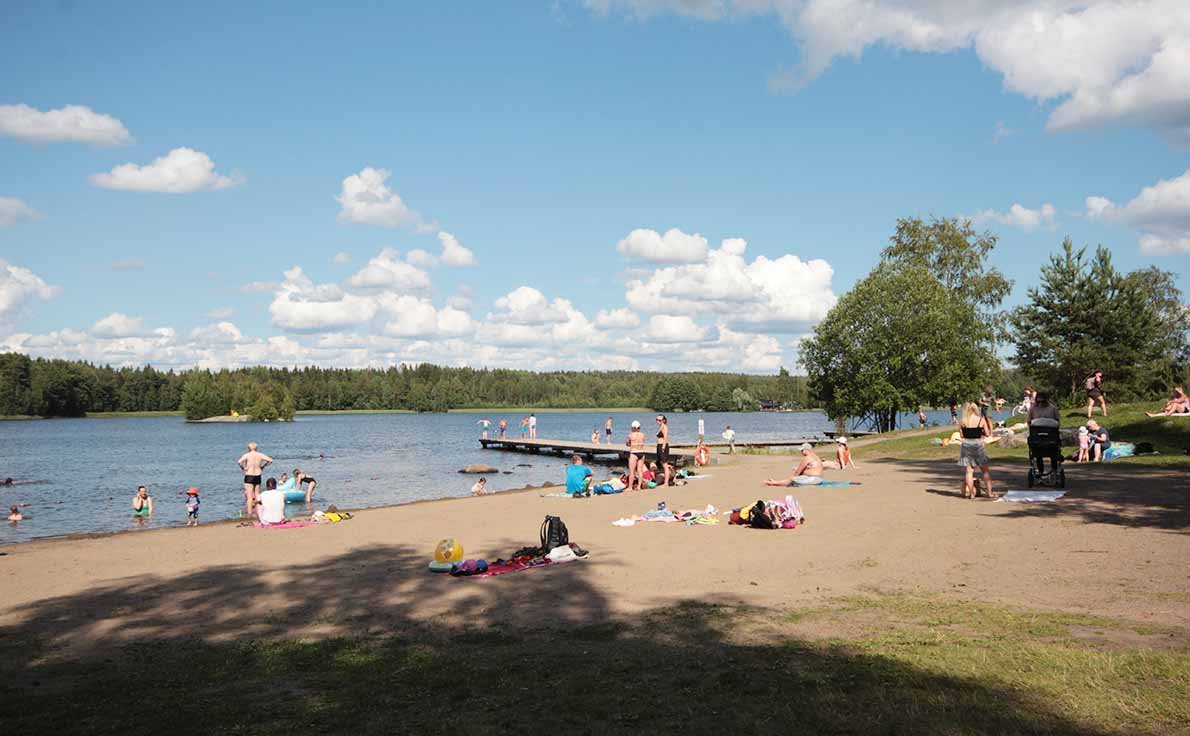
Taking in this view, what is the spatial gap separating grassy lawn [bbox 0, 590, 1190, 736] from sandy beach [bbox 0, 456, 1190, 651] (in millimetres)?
785

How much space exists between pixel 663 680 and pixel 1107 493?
→ 1375cm

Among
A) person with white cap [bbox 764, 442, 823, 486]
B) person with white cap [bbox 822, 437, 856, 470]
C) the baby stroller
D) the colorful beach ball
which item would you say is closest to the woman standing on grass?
the baby stroller

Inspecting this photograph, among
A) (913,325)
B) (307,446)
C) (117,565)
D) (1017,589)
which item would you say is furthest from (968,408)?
(307,446)

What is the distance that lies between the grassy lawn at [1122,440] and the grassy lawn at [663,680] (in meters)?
17.3

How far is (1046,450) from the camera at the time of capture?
55.5ft

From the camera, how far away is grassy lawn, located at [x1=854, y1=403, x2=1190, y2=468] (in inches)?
Result: 847

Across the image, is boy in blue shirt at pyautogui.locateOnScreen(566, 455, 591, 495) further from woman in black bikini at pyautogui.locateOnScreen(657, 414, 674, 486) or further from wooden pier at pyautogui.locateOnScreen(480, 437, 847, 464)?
wooden pier at pyautogui.locateOnScreen(480, 437, 847, 464)

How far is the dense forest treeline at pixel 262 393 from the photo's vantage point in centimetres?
14750

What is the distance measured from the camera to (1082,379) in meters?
38.4

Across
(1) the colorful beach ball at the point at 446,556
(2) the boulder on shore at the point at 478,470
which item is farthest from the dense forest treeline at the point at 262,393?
(1) the colorful beach ball at the point at 446,556

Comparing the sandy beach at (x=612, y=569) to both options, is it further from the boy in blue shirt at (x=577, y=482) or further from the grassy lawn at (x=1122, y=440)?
the boy in blue shirt at (x=577, y=482)

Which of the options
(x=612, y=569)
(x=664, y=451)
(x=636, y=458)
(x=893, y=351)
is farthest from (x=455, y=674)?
(x=893, y=351)

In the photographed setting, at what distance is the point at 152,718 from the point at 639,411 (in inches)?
7280

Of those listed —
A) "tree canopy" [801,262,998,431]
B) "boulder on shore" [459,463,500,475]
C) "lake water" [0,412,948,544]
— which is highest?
"tree canopy" [801,262,998,431]
